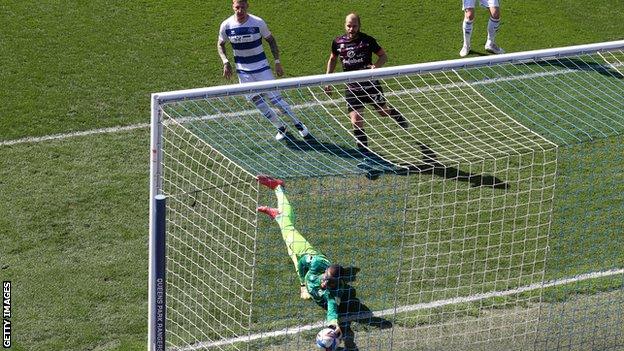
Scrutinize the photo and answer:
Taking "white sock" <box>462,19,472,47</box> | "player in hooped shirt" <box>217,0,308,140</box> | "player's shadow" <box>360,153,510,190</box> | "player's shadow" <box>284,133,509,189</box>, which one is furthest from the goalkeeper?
"white sock" <box>462,19,472,47</box>

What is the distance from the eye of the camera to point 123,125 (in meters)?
14.3

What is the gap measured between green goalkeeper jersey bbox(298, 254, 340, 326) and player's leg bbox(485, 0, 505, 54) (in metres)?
6.25

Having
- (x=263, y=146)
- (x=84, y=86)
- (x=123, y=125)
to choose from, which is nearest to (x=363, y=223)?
(x=263, y=146)

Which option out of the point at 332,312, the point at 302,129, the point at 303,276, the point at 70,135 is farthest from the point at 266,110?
the point at 332,312

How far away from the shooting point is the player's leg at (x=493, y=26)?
52.7 feet

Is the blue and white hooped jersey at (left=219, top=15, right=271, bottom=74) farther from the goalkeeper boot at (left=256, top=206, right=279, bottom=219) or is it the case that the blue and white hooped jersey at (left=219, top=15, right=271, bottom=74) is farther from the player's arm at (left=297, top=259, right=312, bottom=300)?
the player's arm at (left=297, top=259, right=312, bottom=300)

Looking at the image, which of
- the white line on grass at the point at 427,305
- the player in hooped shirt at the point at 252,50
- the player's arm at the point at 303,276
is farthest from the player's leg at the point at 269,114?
the white line on grass at the point at 427,305

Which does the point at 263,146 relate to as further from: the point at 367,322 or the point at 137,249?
the point at 367,322

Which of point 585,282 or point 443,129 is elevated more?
point 443,129

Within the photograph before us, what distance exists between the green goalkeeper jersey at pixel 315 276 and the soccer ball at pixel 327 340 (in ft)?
1.33

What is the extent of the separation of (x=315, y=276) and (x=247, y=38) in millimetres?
3797

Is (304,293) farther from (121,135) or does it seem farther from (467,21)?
(467,21)

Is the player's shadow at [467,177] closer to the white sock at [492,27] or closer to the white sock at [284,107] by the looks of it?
the white sock at [284,107]

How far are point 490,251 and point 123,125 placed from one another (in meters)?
5.00
